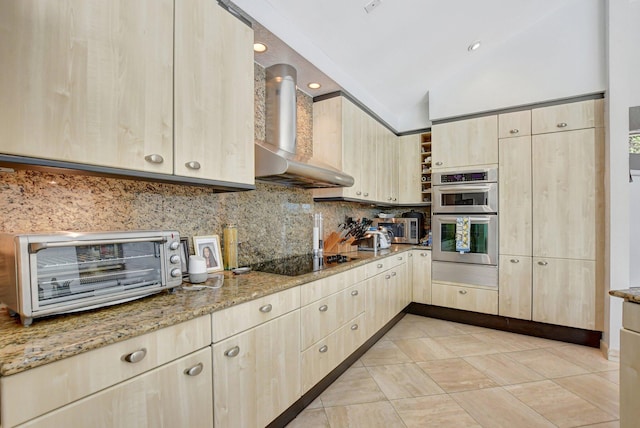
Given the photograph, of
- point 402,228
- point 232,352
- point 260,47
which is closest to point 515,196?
point 402,228

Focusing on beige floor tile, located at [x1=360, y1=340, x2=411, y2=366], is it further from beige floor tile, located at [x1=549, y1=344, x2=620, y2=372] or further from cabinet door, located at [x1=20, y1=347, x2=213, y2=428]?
cabinet door, located at [x1=20, y1=347, x2=213, y2=428]

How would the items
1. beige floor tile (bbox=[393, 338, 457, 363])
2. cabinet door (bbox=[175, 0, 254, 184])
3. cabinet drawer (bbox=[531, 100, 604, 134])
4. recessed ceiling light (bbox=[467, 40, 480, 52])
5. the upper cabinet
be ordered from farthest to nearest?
recessed ceiling light (bbox=[467, 40, 480, 52]) < cabinet drawer (bbox=[531, 100, 604, 134]) < beige floor tile (bbox=[393, 338, 457, 363]) < cabinet door (bbox=[175, 0, 254, 184]) < the upper cabinet

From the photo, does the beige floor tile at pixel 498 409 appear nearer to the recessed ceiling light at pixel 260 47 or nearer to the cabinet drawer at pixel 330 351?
the cabinet drawer at pixel 330 351

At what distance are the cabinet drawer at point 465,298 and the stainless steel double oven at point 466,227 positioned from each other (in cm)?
9

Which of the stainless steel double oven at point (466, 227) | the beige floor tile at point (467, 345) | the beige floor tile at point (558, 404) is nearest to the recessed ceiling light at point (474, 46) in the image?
the stainless steel double oven at point (466, 227)

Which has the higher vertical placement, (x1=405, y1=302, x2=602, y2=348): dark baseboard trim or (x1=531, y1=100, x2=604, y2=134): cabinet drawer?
(x1=531, y1=100, x2=604, y2=134): cabinet drawer

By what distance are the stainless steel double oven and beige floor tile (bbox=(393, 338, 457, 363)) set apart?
2.86ft

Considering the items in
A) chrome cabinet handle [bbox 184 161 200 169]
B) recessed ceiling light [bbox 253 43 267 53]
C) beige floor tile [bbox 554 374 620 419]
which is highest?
recessed ceiling light [bbox 253 43 267 53]

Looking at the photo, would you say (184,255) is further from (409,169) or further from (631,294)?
(409,169)

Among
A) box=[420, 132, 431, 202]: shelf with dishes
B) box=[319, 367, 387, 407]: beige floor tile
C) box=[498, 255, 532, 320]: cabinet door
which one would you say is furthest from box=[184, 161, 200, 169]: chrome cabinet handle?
box=[498, 255, 532, 320]: cabinet door

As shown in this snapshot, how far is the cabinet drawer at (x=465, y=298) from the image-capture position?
10.6 ft

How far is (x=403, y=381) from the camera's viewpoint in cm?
224

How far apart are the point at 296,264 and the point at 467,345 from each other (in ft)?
6.41

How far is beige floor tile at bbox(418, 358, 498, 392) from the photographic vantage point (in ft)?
7.14
